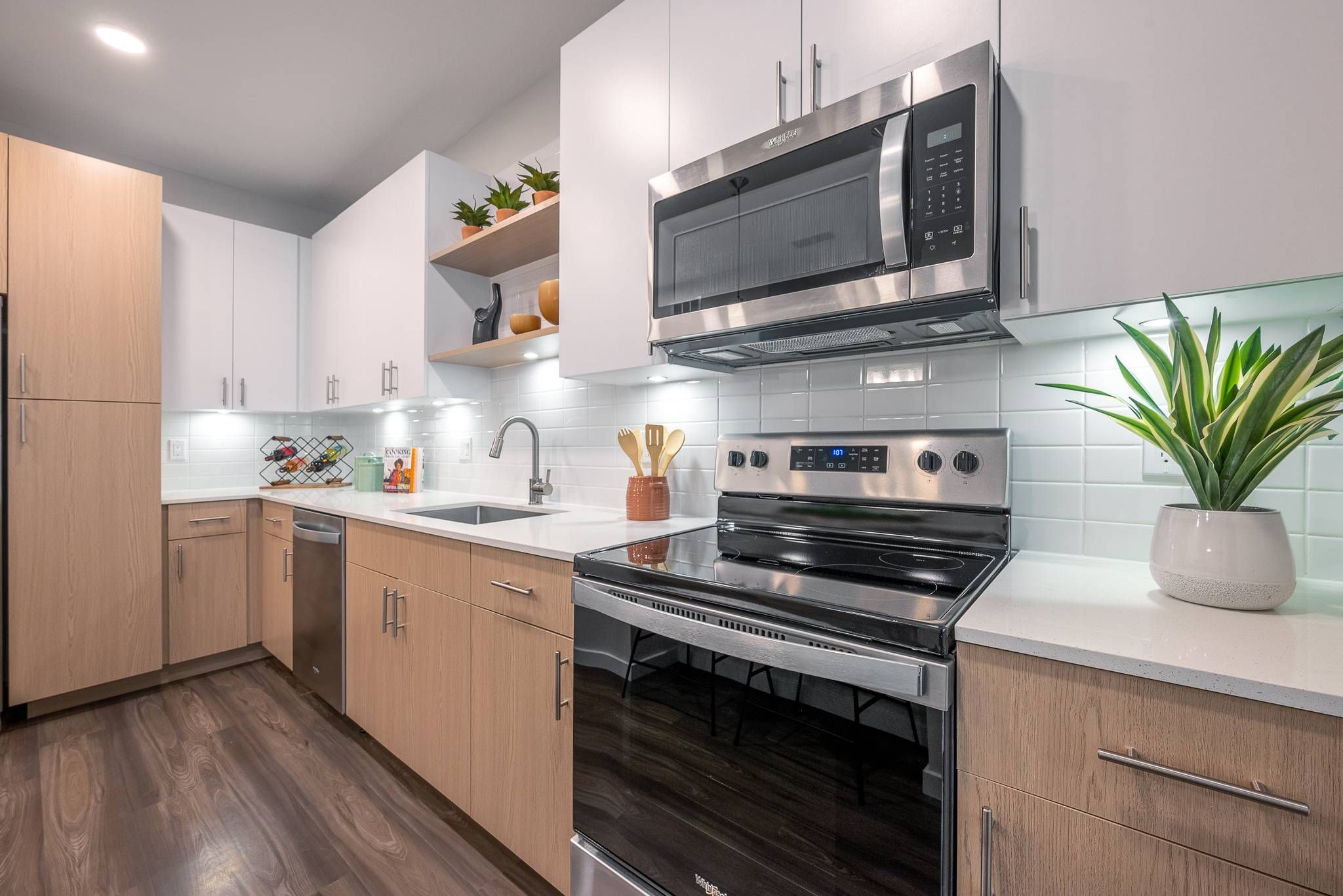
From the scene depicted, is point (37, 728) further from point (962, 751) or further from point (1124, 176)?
point (1124, 176)

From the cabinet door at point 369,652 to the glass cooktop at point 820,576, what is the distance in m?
1.05

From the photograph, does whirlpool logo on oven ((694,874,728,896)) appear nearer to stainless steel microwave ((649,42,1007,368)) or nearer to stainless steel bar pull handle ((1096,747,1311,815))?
stainless steel bar pull handle ((1096,747,1311,815))

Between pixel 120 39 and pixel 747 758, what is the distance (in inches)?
128

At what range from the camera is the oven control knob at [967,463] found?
1.26 metres

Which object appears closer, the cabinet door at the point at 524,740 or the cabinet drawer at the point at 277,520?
the cabinet door at the point at 524,740

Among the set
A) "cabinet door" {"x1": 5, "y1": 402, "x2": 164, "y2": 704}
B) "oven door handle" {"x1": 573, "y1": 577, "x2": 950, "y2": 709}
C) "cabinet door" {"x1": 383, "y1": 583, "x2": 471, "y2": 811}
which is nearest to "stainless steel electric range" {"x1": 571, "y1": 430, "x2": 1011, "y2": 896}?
"oven door handle" {"x1": 573, "y1": 577, "x2": 950, "y2": 709}

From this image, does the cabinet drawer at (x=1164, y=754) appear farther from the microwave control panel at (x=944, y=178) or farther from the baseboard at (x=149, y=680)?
the baseboard at (x=149, y=680)

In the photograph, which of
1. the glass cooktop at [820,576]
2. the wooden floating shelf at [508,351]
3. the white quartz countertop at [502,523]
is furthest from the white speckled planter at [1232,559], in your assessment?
the wooden floating shelf at [508,351]

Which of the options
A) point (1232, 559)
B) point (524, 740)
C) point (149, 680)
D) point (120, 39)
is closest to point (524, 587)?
point (524, 740)

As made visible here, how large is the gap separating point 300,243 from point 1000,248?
3615 mm

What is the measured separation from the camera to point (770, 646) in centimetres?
95

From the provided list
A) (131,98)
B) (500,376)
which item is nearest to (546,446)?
(500,376)

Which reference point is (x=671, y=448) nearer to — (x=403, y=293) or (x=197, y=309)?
(x=403, y=293)

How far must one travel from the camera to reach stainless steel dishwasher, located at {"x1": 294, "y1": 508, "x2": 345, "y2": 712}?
221 centimetres
